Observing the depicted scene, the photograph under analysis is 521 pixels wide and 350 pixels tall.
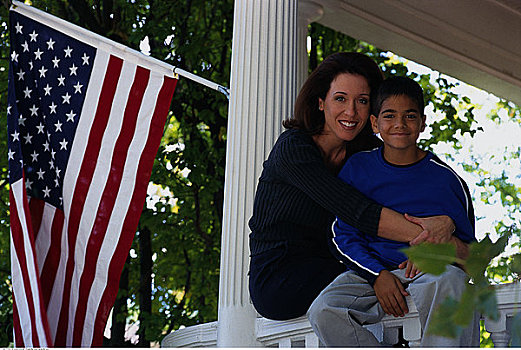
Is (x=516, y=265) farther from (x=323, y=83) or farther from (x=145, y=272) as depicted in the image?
(x=145, y=272)

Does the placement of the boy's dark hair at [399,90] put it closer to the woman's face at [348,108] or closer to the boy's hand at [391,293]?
the woman's face at [348,108]

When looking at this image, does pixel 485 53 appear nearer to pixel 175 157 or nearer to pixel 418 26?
pixel 418 26

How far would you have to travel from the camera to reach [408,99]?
363cm

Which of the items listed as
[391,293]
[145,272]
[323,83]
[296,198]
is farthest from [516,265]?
[145,272]

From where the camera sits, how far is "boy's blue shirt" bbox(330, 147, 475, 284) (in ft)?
11.3

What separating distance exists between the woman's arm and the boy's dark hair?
1.87ft

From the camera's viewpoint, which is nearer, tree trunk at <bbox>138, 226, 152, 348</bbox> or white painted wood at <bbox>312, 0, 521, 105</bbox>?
white painted wood at <bbox>312, 0, 521, 105</bbox>

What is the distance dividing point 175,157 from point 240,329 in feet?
20.3

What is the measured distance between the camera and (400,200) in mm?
3533

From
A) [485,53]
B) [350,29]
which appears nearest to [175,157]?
[350,29]

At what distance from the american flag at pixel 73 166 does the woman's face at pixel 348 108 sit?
6.64 feet

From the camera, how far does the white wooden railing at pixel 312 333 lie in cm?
306

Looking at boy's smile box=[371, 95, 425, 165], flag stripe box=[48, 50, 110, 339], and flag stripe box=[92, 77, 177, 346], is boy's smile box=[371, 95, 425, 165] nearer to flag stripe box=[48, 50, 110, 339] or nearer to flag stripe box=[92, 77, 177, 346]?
flag stripe box=[92, 77, 177, 346]

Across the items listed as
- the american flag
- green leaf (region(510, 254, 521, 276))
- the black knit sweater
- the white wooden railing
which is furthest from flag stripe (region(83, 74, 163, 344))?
green leaf (region(510, 254, 521, 276))
